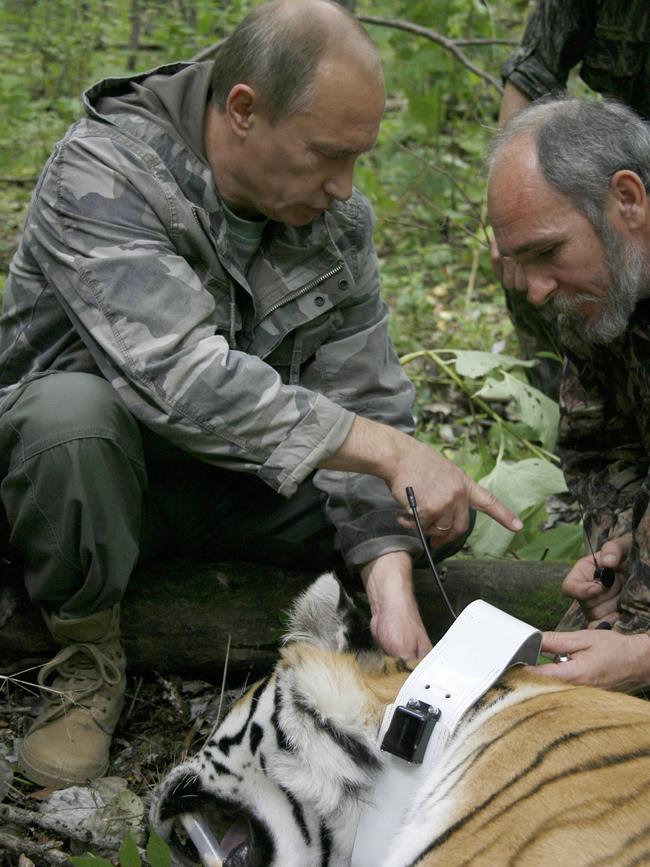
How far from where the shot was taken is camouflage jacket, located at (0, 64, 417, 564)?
2.60 m

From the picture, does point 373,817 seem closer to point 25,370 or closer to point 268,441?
point 268,441

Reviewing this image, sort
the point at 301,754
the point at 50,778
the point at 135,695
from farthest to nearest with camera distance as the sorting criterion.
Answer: the point at 135,695 → the point at 50,778 → the point at 301,754

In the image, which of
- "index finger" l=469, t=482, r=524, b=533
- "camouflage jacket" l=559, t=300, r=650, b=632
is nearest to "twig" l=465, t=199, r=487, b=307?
"camouflage jacket" l=559, t=300, r=650, b=632

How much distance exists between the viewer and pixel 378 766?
2.13 meters

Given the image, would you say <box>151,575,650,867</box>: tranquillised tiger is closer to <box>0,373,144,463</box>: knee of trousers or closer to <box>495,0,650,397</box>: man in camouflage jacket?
<box>0,373,144,463</box>: knee of trousers

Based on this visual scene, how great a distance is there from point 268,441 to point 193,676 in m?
0.96

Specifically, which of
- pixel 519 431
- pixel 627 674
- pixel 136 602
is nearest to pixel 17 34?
pixel 519 431

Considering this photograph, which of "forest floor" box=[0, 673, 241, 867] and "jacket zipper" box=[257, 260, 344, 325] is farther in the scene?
"jacket zipper" box=[257, 260, 344, 325]

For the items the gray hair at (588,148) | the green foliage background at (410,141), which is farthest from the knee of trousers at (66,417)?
the green foliage background at (410,141)

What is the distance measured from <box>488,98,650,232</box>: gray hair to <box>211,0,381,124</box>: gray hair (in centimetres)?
49

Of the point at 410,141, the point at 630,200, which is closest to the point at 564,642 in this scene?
the point at 630,200

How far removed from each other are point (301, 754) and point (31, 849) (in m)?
0.68

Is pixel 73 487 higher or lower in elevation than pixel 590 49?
lower

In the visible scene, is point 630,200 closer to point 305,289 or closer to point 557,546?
point 305,289
